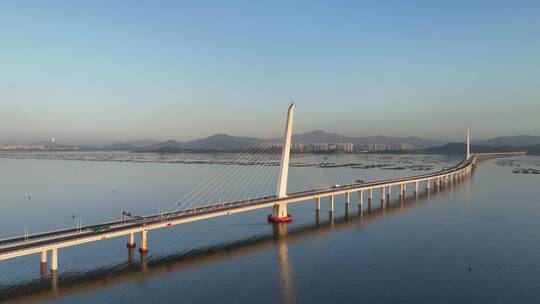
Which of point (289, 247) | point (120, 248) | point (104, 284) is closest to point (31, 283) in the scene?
point (104, 284)

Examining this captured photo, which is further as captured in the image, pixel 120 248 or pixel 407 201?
pixel 407 201

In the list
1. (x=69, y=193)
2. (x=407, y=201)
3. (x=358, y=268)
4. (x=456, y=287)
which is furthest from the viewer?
(x=69, y=193)

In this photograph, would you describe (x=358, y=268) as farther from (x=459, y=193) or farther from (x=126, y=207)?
(x=459, y=193)

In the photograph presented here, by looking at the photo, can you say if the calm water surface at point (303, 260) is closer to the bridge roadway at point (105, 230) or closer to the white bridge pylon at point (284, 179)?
the white bridge pylon at point (284, 179)

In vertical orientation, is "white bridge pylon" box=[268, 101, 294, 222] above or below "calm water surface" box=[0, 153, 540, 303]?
above

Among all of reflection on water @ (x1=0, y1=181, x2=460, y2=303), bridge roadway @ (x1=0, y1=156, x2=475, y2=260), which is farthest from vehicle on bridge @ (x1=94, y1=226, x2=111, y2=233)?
reflection on water @ (x1=0, y1=181, x2=460, y2=303)

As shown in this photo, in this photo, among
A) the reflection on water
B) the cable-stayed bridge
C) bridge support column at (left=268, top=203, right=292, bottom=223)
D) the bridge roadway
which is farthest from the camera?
bridge support column at (left=268, top=203, right=292, bottom=223)

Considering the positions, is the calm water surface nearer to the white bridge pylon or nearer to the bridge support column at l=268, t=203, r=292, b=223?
the bridge support column at l=268, t=203, r=292, b=223

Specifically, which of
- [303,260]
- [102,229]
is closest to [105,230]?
[102,229]
